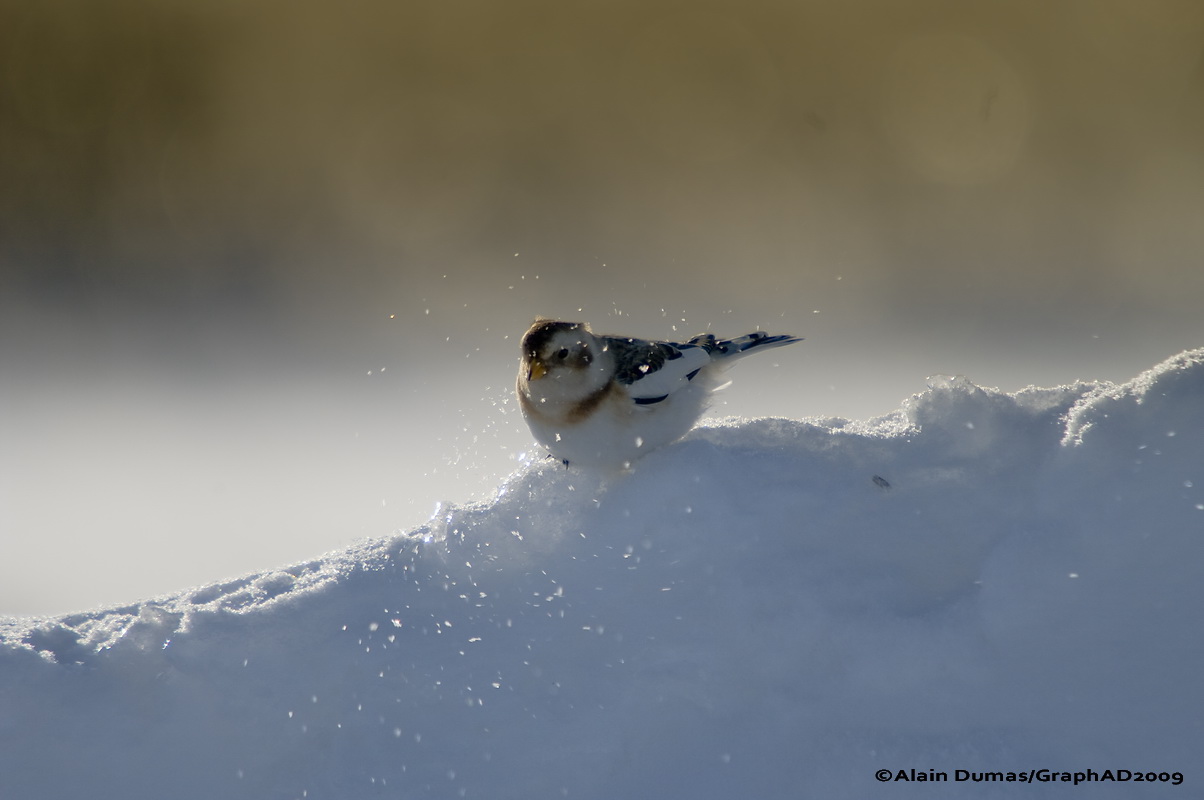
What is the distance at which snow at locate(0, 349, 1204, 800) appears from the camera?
136 inches

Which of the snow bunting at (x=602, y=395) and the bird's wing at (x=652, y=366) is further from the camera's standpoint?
the bird's wing at (x=652, y=366)

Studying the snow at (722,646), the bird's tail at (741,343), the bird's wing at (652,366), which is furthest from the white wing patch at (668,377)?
the snow at (722,646)

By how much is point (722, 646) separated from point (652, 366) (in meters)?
2.16

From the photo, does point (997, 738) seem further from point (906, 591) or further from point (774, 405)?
point (774, 405)

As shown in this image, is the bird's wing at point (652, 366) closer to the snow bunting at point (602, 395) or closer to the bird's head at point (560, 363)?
the snow bunting at point (602, 395)

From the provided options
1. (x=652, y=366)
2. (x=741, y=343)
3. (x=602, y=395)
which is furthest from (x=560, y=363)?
(x=741, y=343)

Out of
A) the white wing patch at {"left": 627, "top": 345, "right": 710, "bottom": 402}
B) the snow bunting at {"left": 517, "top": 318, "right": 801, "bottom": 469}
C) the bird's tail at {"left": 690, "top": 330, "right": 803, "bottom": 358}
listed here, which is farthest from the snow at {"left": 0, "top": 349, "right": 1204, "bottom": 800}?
the bird's tail at {"left": 690, "top": 330, "right": 803, "bottom": 358}

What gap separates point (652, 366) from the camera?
5453 mm

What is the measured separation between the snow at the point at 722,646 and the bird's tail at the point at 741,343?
3.73 feet

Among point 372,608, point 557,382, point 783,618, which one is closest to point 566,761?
point 783,618

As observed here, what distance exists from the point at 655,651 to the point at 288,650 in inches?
82.3

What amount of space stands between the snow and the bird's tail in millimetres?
1136

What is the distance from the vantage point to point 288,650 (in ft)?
14.2

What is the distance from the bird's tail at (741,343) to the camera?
19.5ft
